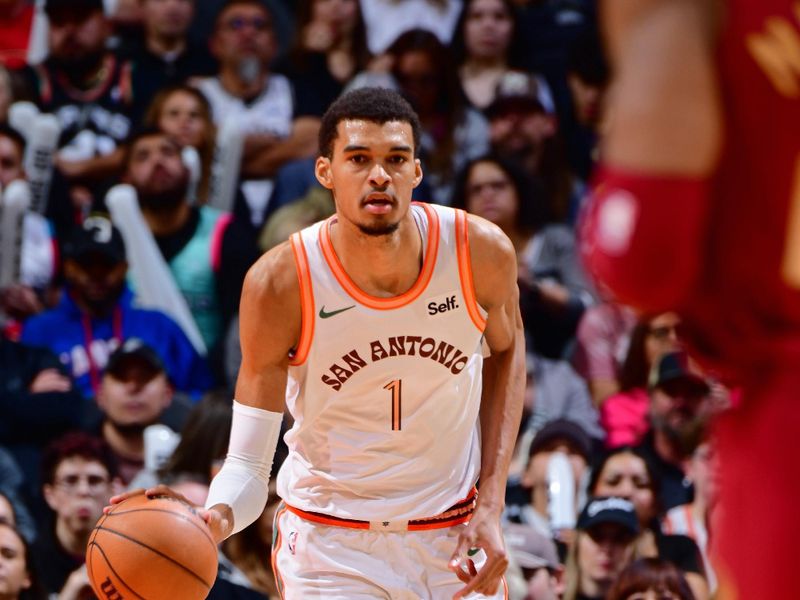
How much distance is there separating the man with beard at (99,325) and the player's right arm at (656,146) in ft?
19.8

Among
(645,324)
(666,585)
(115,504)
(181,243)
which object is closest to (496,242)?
(115,504)

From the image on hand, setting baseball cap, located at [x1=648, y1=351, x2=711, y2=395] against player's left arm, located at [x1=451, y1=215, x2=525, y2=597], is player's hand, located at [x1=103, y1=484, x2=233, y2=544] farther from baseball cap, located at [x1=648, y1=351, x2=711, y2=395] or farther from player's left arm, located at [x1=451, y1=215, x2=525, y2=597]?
baseball cap, located at [x1=648, y1=351, x2=711, y2=395]

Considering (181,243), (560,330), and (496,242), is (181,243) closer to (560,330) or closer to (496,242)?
(560,330)

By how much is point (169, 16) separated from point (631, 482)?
4.65 meters

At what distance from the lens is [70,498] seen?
6.80m

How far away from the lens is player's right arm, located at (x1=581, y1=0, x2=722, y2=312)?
6.66 ft

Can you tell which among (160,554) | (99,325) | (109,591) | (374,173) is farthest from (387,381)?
(99,325)

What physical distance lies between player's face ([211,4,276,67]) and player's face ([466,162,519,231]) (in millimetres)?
1906

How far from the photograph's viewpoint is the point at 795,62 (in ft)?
6.98

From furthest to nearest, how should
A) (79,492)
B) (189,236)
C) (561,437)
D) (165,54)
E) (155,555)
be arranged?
(165,54) < (189,236) < (561,437) < (79,492) < (155,555)

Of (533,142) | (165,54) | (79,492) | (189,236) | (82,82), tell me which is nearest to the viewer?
(79,492)

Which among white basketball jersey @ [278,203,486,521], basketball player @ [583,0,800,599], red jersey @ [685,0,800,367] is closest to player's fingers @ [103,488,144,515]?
white basketball jersey @ [278,203,486,521]

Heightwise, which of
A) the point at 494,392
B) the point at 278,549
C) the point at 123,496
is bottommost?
the point at 278,549

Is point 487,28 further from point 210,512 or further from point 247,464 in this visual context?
point 210,512
